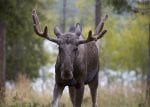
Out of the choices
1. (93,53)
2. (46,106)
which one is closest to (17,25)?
(46,106)

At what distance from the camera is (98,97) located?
20016mm

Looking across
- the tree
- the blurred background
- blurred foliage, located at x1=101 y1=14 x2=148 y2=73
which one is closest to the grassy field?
the blurred background

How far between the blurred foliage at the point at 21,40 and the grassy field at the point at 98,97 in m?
2.31

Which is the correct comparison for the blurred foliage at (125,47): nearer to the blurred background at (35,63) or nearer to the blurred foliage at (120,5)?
the blurred background at (35,63)

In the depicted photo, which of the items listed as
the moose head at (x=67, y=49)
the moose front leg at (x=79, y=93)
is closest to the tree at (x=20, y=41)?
the moose front leg at (x=79, y=93)

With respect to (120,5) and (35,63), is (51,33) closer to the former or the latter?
(35,63)

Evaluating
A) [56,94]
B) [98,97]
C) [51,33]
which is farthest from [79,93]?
[51,33]

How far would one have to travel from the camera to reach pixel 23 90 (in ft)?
64.5

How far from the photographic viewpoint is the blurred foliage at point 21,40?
72.5 feet

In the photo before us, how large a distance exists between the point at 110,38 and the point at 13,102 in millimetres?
41251

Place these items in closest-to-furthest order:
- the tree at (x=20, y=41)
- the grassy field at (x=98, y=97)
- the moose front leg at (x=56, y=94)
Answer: the moose front leg at (x=56, y=94) < the grassy field at (x=98, y=97) < the tree at (x=20, y=41)

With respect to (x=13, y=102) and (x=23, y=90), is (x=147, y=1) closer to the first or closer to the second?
(x=23, y=90)

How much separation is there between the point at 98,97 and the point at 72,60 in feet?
25.1

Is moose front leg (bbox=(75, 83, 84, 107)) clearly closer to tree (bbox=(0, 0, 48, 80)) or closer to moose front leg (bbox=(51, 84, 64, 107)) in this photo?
moose front leg (bbox=(51, 84, 64, 107))
